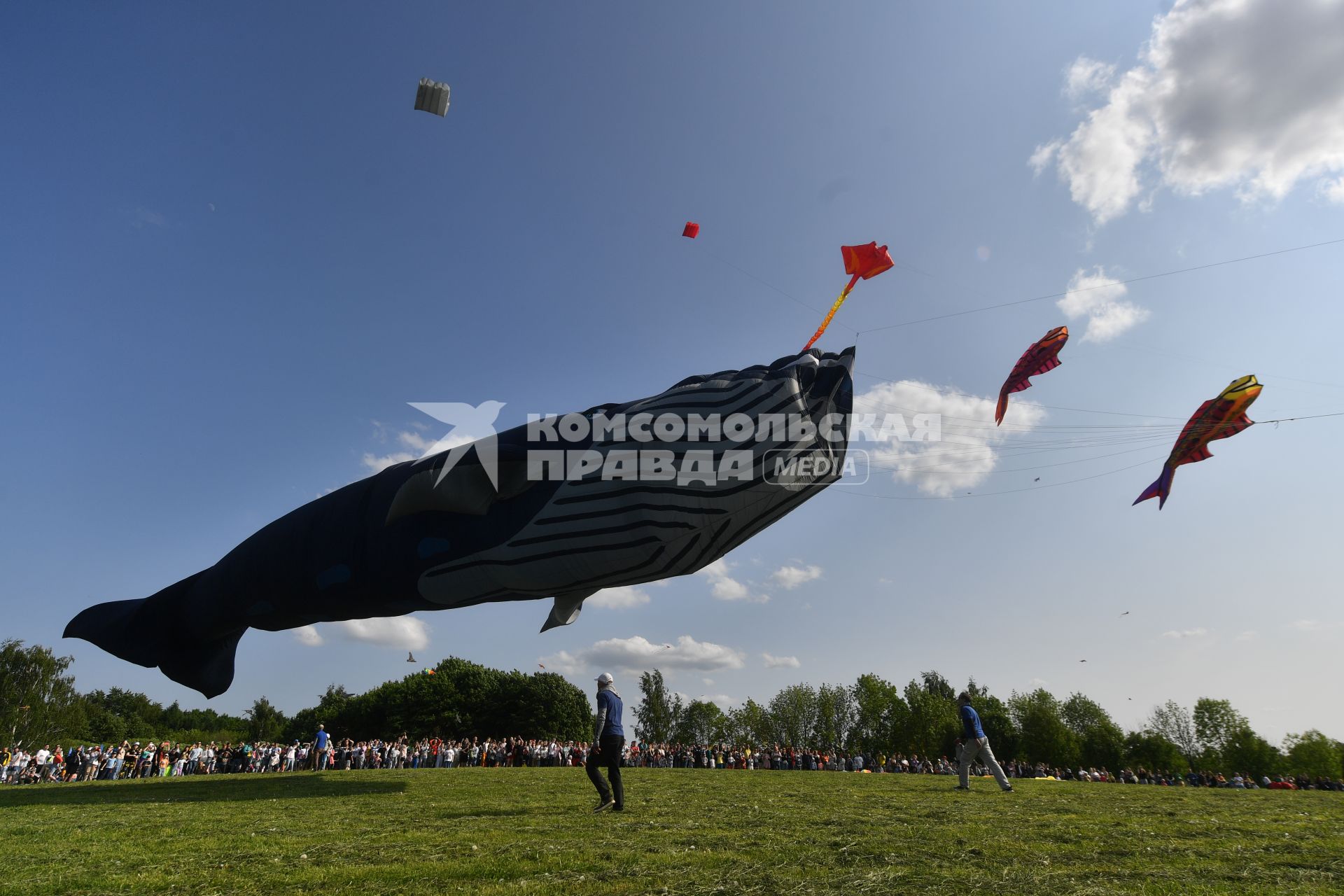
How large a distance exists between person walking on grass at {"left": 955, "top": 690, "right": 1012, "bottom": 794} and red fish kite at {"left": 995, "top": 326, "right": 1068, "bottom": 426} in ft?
41.5

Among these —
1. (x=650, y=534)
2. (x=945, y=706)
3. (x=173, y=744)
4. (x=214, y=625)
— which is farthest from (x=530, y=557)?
(x=945, y=706)

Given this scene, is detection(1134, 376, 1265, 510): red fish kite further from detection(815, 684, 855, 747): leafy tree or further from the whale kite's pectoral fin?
detection(815, 684, 855, 747): leafy tree

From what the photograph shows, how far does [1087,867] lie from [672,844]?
318 centimetres

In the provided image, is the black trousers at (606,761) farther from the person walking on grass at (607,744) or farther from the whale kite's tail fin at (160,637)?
the whale kite's tail fin at (160,637)

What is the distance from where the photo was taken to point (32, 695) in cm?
5044

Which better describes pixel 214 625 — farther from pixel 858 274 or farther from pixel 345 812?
pixel 858 274

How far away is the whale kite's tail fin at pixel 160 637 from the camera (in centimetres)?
1153

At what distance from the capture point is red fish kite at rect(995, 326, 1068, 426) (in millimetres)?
21828

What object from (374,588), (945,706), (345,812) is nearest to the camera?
(345,812)

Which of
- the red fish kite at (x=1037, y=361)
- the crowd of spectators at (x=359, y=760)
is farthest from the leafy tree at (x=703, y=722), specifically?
the red fish kite at (x=1037, y=361)

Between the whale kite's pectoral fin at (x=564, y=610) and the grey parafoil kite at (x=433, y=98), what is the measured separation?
8701 millimetres

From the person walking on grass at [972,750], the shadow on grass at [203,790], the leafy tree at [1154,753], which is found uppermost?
the person walking on grass at [972,750]

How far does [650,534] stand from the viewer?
9.04 m

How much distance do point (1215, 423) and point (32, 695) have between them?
Answer: 71.7m
